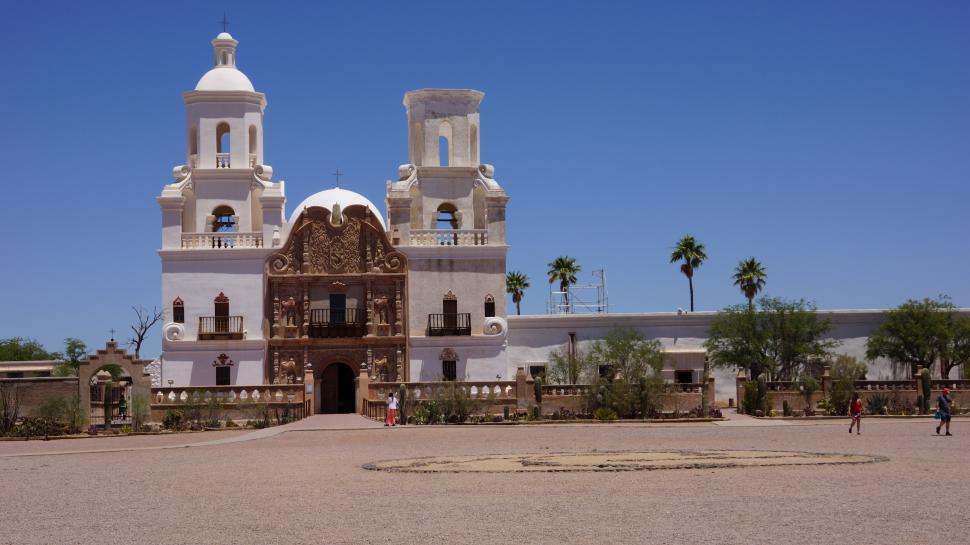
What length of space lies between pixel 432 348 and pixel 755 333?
1323 centimetres

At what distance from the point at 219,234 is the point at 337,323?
603 centimetres

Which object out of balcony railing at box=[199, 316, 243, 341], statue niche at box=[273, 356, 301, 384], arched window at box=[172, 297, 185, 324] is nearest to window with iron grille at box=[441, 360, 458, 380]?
statue niche at box=[273, 356, 301, 384]

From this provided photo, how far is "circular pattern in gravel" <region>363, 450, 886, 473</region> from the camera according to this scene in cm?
2209

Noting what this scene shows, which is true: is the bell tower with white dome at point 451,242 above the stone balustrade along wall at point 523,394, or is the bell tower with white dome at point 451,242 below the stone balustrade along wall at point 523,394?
above

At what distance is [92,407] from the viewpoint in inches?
1722

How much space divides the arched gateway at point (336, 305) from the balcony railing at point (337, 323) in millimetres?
41

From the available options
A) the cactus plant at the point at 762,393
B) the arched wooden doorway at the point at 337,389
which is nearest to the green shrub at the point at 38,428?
the arched wooden doorway at the point at 337,389

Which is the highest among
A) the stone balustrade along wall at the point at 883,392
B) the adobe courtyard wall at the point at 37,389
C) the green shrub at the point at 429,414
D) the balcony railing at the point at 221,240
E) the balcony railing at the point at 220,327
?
the balcony railing at the point at 221,240

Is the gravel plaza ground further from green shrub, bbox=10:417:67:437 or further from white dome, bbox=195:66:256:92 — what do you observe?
white dome, bbox=195:66:256:92

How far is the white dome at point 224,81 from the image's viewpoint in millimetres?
52250

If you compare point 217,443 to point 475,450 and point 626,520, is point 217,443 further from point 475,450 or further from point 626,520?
point 626,520

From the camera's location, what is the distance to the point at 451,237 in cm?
5184

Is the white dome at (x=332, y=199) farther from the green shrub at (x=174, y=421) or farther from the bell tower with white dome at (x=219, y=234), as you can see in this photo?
the green shrub at (x=174, y=421)

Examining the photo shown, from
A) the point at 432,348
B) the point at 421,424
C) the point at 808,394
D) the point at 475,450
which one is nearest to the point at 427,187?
the point at 432,348
